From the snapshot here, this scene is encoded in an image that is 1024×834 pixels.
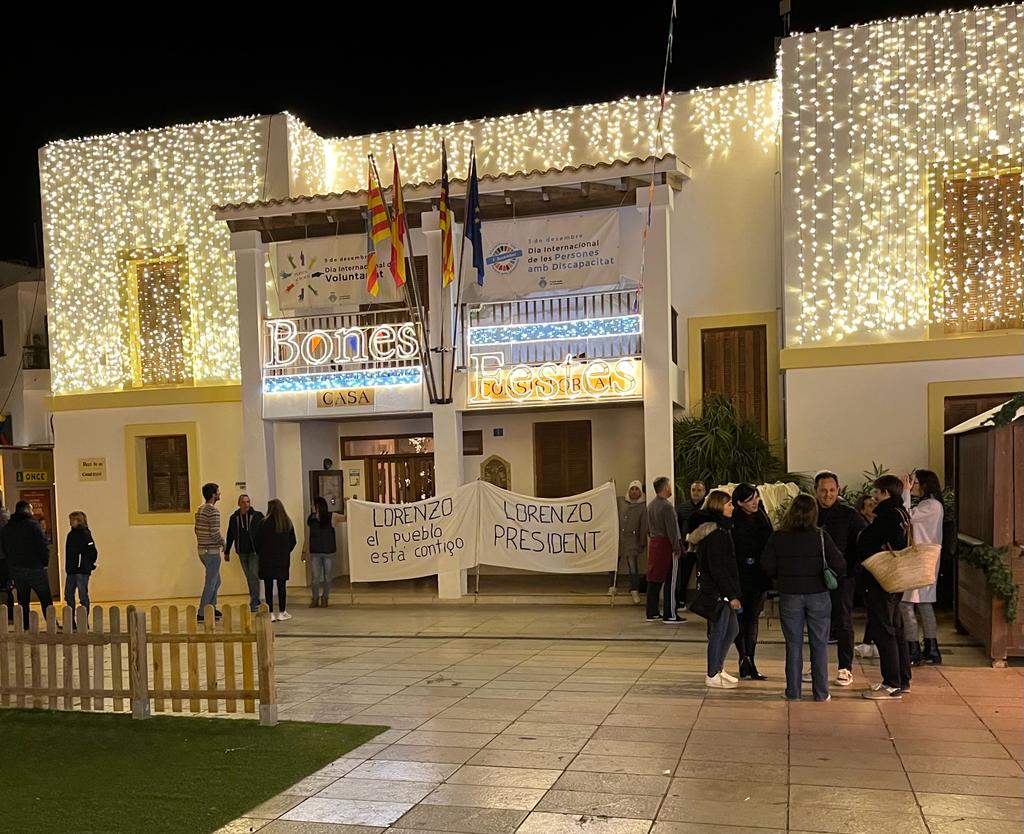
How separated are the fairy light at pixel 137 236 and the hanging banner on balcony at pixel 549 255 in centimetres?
517

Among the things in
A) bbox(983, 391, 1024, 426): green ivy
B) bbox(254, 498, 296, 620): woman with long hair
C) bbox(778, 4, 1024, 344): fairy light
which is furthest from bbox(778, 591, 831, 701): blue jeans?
bbox(254, 498, 296, 620): woman with long hair

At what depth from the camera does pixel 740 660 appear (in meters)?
8.37

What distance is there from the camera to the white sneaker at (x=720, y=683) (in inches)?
314

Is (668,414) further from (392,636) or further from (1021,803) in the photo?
(1021,803)

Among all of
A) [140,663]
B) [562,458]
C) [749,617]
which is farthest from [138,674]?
[562,458]

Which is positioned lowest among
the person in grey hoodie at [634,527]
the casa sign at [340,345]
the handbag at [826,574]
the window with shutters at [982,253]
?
the person in grey hoodie at [634,527]

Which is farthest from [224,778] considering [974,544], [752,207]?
[752,207]

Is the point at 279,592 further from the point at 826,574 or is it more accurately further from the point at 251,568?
the point at 826,574

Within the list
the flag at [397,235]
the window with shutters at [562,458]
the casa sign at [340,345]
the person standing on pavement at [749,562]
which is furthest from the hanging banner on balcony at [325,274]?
the person standing on pavement at [749,562]

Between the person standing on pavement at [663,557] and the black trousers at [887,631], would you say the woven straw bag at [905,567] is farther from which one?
the person standing on pavement at [663,557]

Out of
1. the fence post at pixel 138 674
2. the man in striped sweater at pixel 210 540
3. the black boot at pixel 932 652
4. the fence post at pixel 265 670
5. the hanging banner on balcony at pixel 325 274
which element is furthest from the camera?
the hanging banner on balcony at pixel 325 274

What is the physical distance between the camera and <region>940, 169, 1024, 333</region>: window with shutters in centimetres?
1280

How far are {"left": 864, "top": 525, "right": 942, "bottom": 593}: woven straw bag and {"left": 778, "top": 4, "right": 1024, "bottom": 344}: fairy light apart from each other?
658cm

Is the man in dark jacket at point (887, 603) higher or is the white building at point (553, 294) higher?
the white building at point (553, 294)
